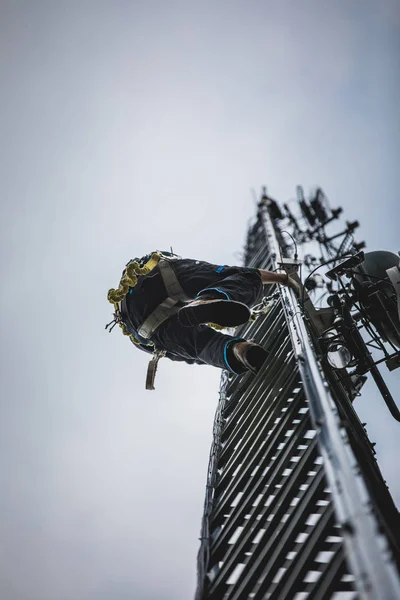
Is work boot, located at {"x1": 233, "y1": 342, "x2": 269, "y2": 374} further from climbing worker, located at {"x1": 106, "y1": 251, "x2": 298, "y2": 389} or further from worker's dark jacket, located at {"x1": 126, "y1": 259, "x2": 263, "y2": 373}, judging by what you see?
worker's dark jacket, located at {"x1": 126, "y1": 259, "x2": 263, "y2": 373}

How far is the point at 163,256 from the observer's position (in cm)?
510

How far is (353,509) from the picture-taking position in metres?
1.55

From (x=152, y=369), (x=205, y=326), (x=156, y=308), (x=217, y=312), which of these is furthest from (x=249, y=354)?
(x=152, y=369)

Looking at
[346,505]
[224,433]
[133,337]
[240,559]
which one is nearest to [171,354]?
[133,337]

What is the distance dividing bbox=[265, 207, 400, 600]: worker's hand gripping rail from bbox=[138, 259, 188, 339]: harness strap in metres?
2.53

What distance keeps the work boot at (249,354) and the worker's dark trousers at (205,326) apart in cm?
9

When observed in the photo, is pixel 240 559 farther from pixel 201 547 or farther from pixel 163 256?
pixel 163 256

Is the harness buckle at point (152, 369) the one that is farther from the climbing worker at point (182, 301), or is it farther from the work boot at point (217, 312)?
the work boot at point (217, 312)

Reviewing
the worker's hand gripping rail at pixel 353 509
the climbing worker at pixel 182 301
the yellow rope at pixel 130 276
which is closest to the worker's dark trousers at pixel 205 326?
the climbing worker at pixel 182 301

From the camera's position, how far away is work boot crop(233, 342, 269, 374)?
12.8 ft

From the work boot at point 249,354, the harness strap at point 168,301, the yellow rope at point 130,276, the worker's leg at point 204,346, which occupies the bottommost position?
the work boot at point 249,354

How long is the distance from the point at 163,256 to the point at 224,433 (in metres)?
2.11

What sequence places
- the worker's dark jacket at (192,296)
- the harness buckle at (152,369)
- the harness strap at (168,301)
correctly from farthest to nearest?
the harness buckle at (152,369) < the harness strap at (168,301) < the worker's dark jacket at (192,296)

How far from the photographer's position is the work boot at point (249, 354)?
390cm
